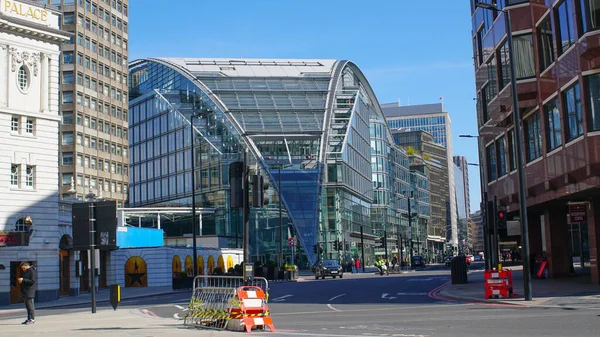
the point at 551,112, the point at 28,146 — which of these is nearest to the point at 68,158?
the point at 28,146

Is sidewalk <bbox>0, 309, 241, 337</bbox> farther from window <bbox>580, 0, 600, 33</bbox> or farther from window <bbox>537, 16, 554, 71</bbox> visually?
window <bbox>537, 16, 554, 71</bbox>

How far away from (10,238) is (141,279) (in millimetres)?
20278

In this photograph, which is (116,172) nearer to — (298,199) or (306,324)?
(298,199)

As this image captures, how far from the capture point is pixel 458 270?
1507 inches

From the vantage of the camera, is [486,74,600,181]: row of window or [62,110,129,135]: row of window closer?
[486,74,600,181]: row of window

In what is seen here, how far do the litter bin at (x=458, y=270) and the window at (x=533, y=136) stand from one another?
20.3 feet

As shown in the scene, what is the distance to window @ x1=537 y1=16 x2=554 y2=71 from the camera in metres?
32.6

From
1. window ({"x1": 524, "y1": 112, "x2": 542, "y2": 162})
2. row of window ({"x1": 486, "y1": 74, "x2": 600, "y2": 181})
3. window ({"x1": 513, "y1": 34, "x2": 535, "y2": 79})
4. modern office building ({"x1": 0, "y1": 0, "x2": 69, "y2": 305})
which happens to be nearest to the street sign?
row of window ({"x1": 486, "y1": 74, "x2": 600, "y2": 181})

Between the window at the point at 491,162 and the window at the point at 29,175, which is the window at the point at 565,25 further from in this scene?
the window at the point at 29,175

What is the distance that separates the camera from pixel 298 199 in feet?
301

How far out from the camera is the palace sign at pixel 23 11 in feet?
129

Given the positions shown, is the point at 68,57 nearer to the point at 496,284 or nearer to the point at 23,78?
the point at 23,78

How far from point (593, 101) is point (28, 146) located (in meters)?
28.4

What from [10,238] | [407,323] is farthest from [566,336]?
[10,238]
